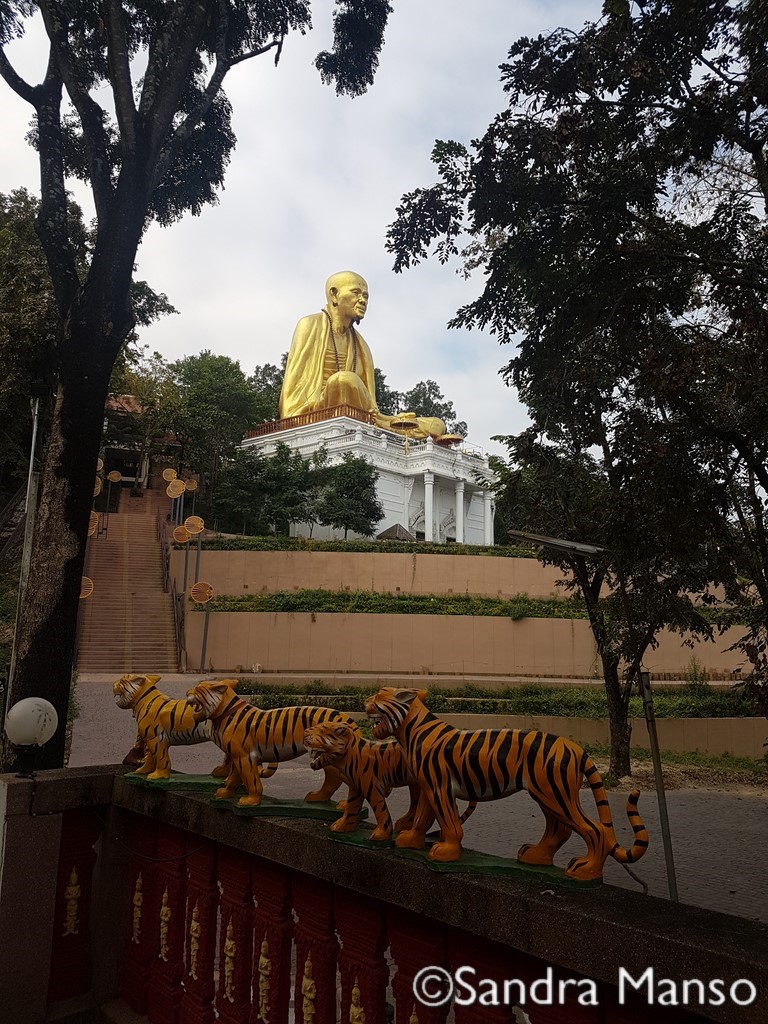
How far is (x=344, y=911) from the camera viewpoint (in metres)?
2.40

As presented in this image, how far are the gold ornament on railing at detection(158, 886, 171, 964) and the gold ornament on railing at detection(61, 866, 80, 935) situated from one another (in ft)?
1.52

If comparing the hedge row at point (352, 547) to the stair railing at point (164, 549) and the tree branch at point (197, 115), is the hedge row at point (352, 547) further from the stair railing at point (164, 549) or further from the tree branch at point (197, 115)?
the tree branch at point (197, 115)

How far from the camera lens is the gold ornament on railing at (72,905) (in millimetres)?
3266

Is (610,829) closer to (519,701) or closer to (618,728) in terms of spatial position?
(618,728)

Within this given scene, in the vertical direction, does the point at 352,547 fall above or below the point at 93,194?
below

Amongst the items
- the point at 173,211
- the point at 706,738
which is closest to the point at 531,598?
the point at 706,738

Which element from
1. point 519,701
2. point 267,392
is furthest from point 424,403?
point 519,701

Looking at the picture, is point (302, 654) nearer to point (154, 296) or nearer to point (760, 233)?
point (154, 296)

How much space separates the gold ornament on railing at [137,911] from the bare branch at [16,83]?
7.17 m

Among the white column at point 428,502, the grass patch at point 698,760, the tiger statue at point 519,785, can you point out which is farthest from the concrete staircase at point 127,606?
the tiger statue at point 519,785

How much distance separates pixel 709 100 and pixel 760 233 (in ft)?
4.36

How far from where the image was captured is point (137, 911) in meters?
3.26

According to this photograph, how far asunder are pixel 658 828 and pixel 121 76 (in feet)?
33.6

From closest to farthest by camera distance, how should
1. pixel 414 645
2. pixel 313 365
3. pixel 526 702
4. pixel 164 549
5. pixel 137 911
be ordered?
pixel 137 911 → pixel 526 702 → pixel 414 645 → pixel 164 549 → pixel 313 365
